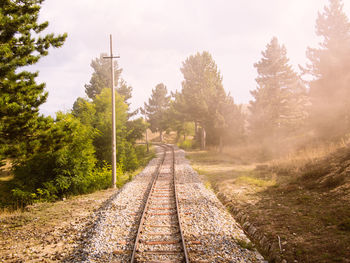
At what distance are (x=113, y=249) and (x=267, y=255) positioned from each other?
4.08 metres

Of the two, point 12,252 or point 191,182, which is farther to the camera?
point 191,182

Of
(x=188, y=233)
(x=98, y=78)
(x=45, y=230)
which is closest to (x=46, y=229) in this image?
(x=45, y=230)

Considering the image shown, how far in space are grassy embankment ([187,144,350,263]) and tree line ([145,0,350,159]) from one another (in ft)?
43.5

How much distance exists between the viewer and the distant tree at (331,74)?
2389cm

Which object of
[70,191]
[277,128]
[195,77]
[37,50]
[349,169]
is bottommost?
[70,191]

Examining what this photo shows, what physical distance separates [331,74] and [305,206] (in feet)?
77.3

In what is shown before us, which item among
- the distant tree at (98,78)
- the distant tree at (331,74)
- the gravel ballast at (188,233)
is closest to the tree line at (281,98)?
the distant tree at (331,74)

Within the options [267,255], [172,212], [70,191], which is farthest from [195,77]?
[267,255]

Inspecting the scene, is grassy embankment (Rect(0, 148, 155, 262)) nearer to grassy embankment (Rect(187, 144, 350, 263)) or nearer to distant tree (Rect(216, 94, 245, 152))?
grassy embankment (Rect(187, 144, 350, 263))

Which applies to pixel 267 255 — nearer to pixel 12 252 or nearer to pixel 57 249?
pixel 57 249

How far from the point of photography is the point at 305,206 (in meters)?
8.55

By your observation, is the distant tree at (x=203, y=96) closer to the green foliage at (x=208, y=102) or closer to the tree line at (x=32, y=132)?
the green foliage at (x=208, y=102)

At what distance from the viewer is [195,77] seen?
37.6 m

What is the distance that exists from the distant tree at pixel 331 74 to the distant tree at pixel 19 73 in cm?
2584
